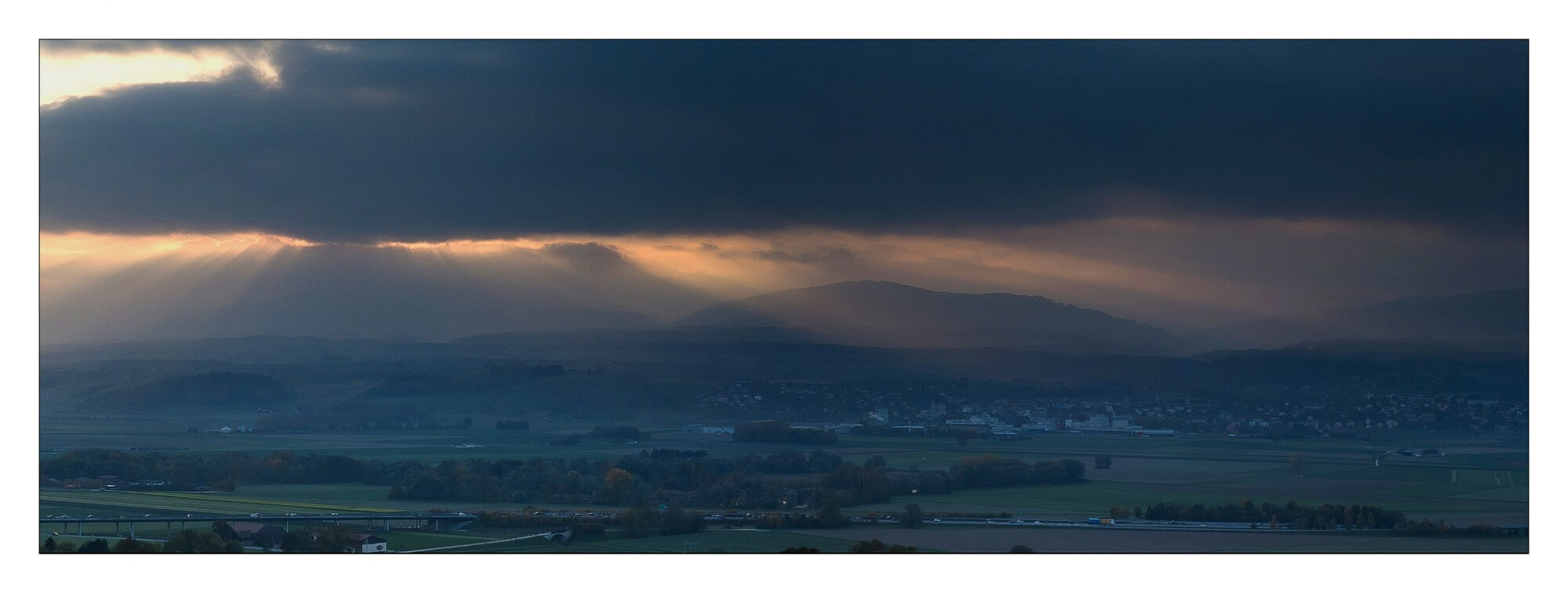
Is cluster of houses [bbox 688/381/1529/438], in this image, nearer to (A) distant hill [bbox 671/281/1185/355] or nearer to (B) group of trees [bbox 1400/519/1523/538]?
(A) distant hill [bbox 671/281/1185/355]

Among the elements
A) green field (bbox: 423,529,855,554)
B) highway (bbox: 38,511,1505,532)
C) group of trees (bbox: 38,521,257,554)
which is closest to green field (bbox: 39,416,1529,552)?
green field (bbox: 423,529,855,554)

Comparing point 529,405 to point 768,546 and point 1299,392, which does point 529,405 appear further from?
point 1299,392

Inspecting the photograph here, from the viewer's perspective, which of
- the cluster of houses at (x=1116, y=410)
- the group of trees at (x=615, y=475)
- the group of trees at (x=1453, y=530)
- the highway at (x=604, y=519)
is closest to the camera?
the group of trees at (x=1453, y=530)

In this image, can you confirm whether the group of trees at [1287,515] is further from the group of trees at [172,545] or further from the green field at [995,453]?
the group of trees at [172,545]

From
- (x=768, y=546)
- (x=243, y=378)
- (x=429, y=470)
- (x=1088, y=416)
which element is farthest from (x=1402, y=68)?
(x=243, y=378)

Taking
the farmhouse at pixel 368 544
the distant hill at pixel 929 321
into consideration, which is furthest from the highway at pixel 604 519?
the distant hill at pixel 929 321
